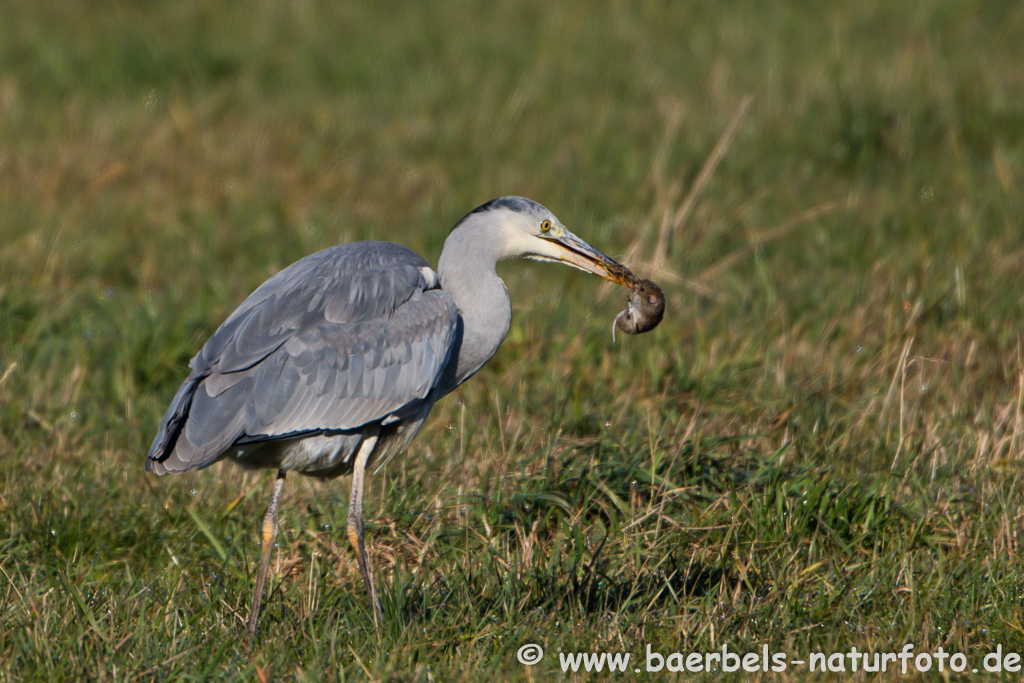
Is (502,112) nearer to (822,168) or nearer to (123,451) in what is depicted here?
(822,168)

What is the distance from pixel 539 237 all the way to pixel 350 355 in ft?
2.75

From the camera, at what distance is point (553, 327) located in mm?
6051

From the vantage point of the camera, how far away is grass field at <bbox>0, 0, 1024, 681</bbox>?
373 cm

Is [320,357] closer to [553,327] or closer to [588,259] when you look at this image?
[588,259]

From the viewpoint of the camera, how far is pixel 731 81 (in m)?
9.44

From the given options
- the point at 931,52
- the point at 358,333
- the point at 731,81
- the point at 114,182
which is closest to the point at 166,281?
the point at 114,182

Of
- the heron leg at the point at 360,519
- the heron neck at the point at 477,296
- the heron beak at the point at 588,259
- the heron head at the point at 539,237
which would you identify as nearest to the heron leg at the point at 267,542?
the heron leg at the point at 360,519

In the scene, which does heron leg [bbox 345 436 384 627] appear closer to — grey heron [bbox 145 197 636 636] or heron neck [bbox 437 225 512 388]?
grey heron [bbox 145 197 636 636]

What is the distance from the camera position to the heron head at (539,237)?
4.43 metres

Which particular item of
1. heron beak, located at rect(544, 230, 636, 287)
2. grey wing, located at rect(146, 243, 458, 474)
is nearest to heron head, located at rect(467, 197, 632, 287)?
heron beak, located at rect(544, 230, 636, 287)

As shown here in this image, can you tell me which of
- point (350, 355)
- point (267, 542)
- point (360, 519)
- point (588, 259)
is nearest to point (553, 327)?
point (588, 259)

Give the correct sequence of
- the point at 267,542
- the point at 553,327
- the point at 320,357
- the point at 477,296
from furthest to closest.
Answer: the point at 553,327 → the point at 477,296 → the point at 320,357 → the point at 267,542

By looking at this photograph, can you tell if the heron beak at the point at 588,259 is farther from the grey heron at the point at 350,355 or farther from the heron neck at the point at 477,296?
the heron neck at the point at 477,296

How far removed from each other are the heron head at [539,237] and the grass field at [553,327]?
2.23 feet
